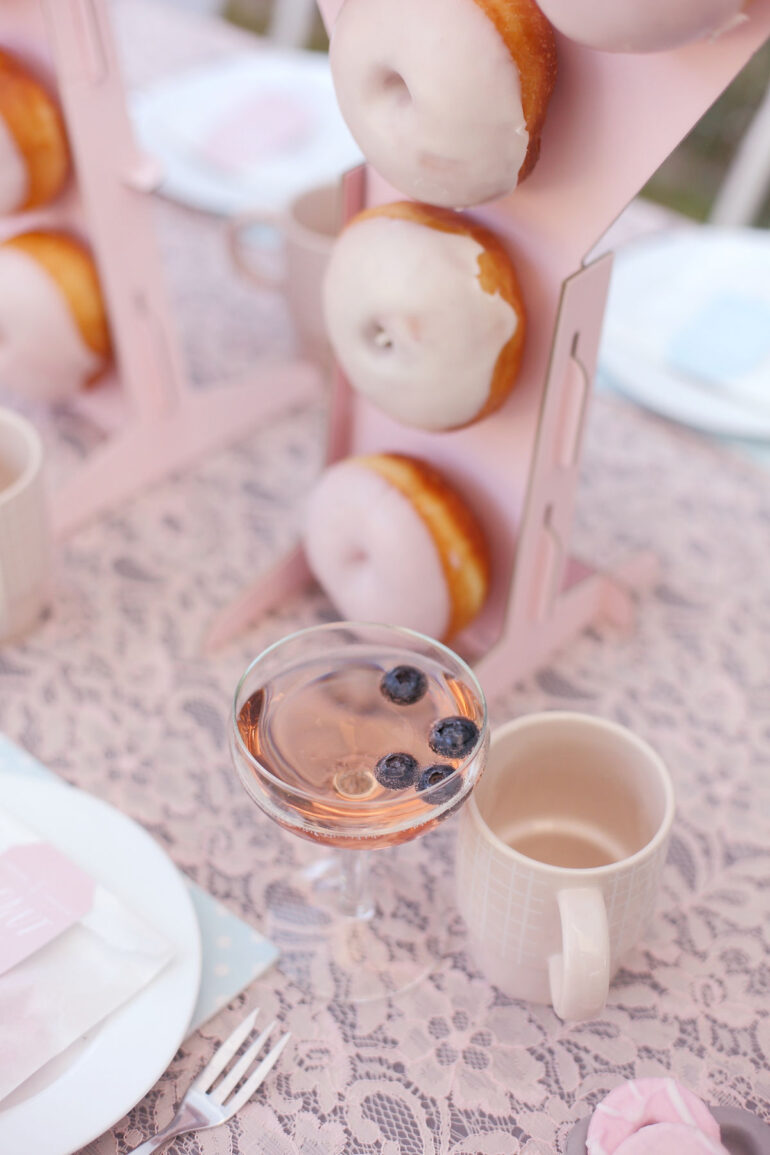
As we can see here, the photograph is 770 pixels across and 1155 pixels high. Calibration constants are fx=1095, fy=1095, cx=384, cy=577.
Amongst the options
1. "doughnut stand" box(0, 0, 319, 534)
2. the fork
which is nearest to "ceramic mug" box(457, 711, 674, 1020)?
the fork

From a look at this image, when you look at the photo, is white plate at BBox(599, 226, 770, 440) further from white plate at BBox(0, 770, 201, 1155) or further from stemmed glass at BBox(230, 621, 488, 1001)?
white plate at BBox(0, 770, 201, 1155)

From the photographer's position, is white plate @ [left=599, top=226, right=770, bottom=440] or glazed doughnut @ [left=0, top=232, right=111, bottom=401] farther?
white plate @ [left=599, top=226, right=770, bottom=440]

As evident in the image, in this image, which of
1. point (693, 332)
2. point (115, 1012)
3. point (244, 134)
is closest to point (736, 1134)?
point (115, 1012)

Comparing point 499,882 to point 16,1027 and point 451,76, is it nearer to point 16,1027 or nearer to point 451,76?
point 16,1027

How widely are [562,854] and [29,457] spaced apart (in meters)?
0.39

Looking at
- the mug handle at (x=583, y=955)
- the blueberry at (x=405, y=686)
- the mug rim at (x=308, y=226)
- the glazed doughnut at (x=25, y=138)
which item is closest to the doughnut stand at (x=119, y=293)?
the glazed doughnut at (x=25, y=138)

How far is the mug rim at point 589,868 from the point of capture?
1.48 ft

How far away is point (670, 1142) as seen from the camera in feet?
1.35

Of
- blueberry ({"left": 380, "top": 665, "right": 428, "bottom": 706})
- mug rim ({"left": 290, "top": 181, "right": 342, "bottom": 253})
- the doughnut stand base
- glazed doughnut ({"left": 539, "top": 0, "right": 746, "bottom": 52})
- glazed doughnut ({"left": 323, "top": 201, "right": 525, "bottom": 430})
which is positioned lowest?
the doughnut stand base

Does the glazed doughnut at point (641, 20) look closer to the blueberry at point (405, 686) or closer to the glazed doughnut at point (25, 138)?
the blueberry at point (405, 686)

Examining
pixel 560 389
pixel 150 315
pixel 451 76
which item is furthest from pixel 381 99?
pixel 150 315

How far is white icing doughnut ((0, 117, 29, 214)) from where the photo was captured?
0.70m

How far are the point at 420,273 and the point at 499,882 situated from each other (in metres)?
0.29

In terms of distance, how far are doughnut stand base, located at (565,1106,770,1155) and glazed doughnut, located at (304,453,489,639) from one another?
289mm
